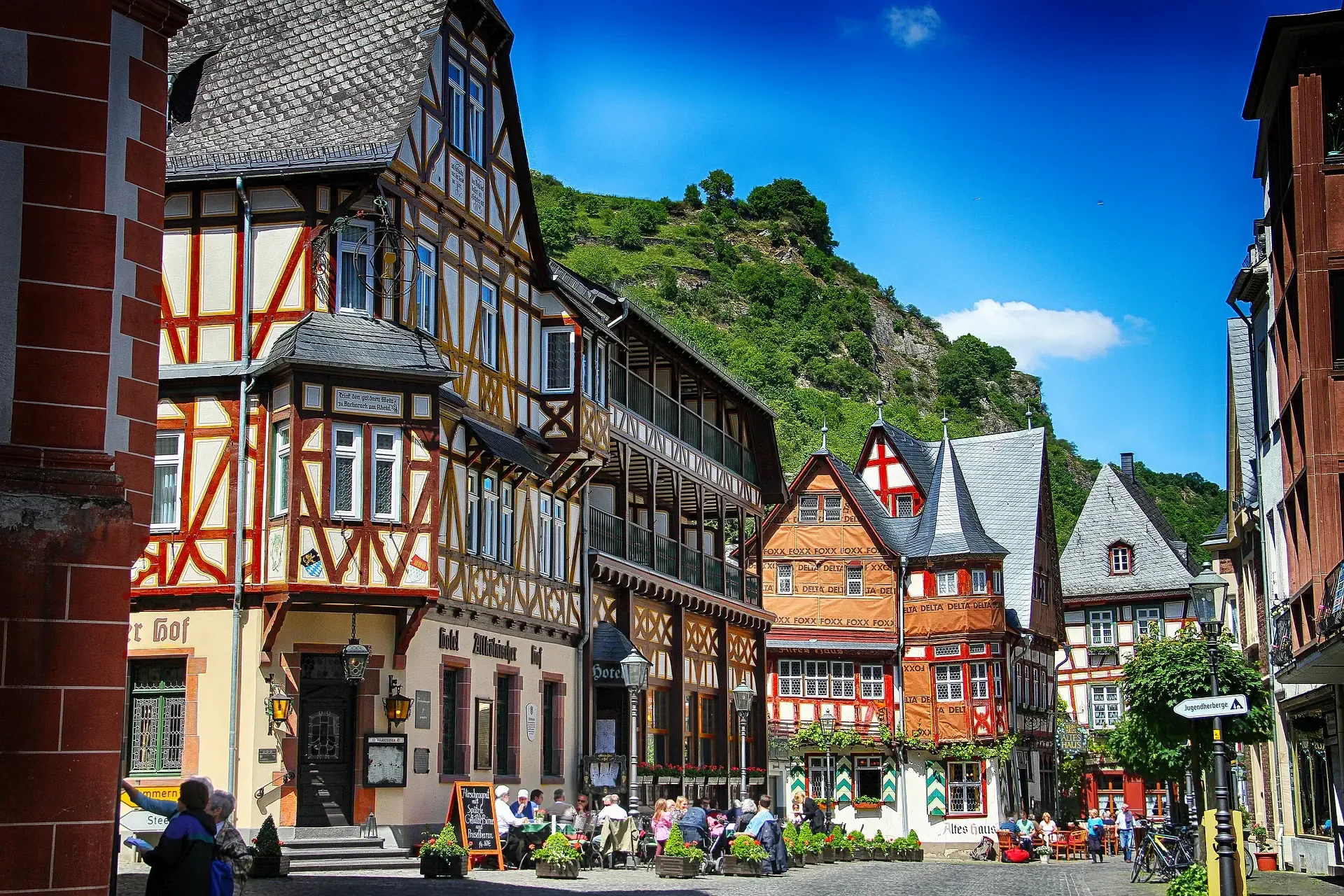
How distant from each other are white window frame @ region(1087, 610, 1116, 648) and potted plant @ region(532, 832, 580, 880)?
→ 164 feet

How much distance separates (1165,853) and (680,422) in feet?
50.4

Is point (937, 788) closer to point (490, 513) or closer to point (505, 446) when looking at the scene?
point (490, 513)

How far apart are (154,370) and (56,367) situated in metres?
1.54

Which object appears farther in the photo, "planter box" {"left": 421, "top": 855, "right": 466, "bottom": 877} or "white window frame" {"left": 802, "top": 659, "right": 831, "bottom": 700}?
"white window frame" {"left": 802, "top": 659, "right": 831, "bottom": 700}

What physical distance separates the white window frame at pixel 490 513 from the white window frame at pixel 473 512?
126 mm

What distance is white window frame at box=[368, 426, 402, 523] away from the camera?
980 inches

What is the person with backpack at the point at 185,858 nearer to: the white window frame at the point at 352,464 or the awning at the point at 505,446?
the white window frame at the point at 352,464

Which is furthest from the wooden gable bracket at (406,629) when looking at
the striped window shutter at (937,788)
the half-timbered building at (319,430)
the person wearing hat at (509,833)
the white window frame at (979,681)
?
the white window frame at (979,681)

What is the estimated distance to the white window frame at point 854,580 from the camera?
2279 inches

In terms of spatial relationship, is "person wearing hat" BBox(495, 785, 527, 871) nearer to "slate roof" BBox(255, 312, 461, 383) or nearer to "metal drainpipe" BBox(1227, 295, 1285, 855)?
"slate roof" BBox(255, 312, 461, 383)

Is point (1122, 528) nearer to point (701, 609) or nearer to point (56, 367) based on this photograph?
point (701, 609)

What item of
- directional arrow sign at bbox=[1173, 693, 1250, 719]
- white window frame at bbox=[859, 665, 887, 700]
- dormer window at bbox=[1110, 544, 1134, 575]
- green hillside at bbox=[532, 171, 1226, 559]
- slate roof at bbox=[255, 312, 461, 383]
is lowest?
directional arrow sign at bbox=[1173, 693, 1250, 719]

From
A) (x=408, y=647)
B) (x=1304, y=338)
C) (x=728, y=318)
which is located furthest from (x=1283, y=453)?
(x=728, y=318)

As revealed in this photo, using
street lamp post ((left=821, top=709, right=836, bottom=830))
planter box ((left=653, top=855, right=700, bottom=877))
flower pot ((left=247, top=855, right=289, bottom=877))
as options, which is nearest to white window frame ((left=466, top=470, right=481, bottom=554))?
planter box ((left=653, top=855, right=700, bottom=877))
